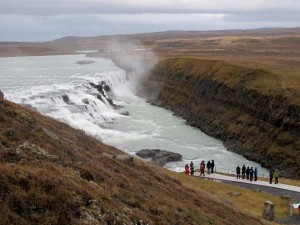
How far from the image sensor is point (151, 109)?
7812 cm

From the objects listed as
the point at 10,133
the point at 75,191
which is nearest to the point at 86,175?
the point at 75,191

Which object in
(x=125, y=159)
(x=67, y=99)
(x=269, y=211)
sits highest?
(x=125, y=159)

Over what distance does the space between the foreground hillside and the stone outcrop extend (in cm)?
2375

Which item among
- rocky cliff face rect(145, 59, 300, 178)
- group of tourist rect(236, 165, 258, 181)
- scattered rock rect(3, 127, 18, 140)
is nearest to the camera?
scattered rock rect(3, 127, 18, 140)

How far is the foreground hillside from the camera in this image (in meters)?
10.8

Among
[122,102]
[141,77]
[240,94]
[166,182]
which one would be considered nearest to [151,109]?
[122,102]

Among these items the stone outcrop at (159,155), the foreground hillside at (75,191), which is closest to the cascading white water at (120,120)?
the stone outcrop at (159,155)

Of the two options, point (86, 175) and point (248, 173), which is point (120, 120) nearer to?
point (248, 173)

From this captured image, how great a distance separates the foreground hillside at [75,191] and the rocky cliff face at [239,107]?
2650 cm

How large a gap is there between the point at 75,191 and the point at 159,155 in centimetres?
3499

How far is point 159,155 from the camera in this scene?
46812mm

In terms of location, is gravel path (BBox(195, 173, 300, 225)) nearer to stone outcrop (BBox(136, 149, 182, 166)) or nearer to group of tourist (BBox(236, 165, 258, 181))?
group of tourist (BBox(236, 165, 258, 181))

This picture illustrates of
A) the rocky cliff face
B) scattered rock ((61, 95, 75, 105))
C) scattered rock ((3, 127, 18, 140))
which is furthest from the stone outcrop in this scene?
scattered rock ((3, 127, 18, 140))

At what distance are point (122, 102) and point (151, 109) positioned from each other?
1056 cm
